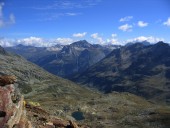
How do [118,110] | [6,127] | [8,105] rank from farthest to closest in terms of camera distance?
[118,110]
[8,105]
[6,127]

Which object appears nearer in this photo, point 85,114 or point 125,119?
point 125,119

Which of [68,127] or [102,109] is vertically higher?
[68,127]

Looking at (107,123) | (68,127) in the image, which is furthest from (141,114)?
(68,127)

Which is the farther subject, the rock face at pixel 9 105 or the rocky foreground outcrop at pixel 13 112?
A: the rocky foreground outcrop at pixel 13 112

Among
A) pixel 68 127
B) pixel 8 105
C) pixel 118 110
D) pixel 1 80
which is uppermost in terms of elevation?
pixel 1 80

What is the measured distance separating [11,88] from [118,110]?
454 feet

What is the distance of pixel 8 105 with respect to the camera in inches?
1693

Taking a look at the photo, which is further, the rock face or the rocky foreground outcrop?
the rocky foreground outcrop

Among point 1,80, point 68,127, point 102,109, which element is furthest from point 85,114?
point 1,80

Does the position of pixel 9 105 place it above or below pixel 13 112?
above

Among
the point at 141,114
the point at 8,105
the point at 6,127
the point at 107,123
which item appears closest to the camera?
the point at 6,127

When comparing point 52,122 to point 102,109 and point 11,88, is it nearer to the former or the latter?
point 11,88

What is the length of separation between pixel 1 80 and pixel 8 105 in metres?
5.63

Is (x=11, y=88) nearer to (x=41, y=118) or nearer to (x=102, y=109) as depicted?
(x=41, y=118)
